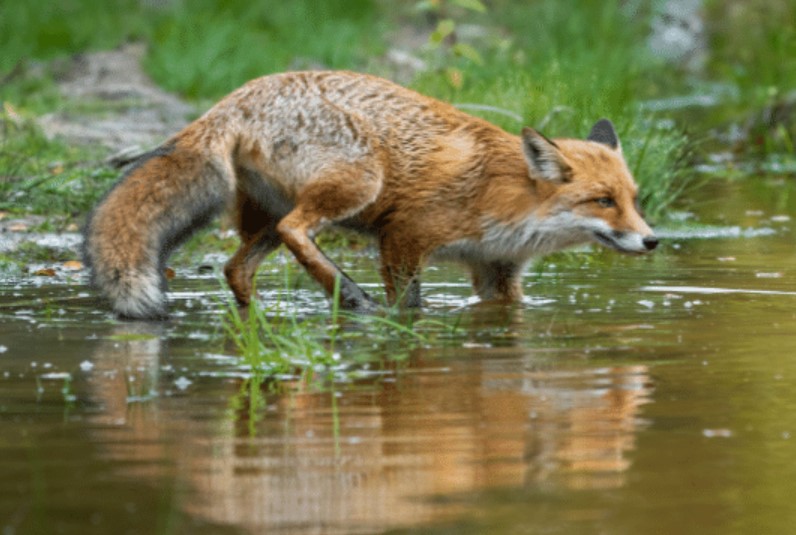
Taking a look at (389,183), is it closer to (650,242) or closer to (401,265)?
(401,265)

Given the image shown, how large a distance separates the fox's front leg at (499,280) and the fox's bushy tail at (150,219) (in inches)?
52.7

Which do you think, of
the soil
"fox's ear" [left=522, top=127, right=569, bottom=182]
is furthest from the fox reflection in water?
the soil

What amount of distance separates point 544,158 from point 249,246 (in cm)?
159

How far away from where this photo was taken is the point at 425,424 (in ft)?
14.5

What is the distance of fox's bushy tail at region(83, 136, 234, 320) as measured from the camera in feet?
21.3

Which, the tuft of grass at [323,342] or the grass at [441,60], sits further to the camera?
the grass at [441,60]

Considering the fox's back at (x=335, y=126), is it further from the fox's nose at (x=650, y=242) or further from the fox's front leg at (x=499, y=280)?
the fox's nose at (x=650, y=242)

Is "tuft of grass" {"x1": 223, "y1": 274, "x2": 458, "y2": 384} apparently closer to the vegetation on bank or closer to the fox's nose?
the fox's nose

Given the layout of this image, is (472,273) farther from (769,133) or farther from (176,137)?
(769,133)

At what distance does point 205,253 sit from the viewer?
355 inches

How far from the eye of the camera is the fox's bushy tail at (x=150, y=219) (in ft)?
21.3

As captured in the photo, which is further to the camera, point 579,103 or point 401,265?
point 579,103

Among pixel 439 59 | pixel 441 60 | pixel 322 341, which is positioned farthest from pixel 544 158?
pixel 439 59

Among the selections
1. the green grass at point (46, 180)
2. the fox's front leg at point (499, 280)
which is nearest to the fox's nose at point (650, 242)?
the fox's front leg at point (499, 280)
